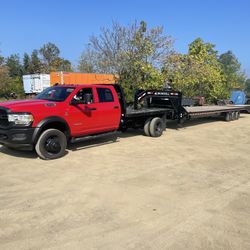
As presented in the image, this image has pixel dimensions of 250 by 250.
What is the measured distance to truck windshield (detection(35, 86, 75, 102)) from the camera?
876 cm

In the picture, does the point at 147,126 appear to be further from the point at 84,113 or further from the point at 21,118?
the point at 21,118

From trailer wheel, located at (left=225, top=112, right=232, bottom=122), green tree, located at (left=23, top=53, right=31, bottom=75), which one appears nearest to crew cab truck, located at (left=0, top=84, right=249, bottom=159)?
trailer wheel, located at (left=225, top=112, right=232, bottom=122)

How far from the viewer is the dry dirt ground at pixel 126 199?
4.05 metres

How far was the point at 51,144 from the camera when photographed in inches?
316

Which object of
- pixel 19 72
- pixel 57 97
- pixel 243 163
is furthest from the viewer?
pixel 19 72

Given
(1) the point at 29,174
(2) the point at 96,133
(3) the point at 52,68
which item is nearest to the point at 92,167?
(1) the point at 29,174

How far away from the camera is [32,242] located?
3.91m

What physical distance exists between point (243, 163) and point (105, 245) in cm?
534

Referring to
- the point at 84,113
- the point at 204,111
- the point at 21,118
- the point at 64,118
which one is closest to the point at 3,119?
the point at 21,118

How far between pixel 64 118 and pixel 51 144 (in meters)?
0.79

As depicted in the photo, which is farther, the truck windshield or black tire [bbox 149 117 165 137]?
black tire [bbox 149 117 165 137]

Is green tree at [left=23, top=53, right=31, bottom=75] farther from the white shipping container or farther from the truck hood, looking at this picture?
the truck hood

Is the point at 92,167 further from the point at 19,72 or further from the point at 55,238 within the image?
the point at 19,72

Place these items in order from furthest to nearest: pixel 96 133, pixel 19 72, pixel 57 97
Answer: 1. pixel 19 72
2. pixel 96 133
3. pixel 57 97
